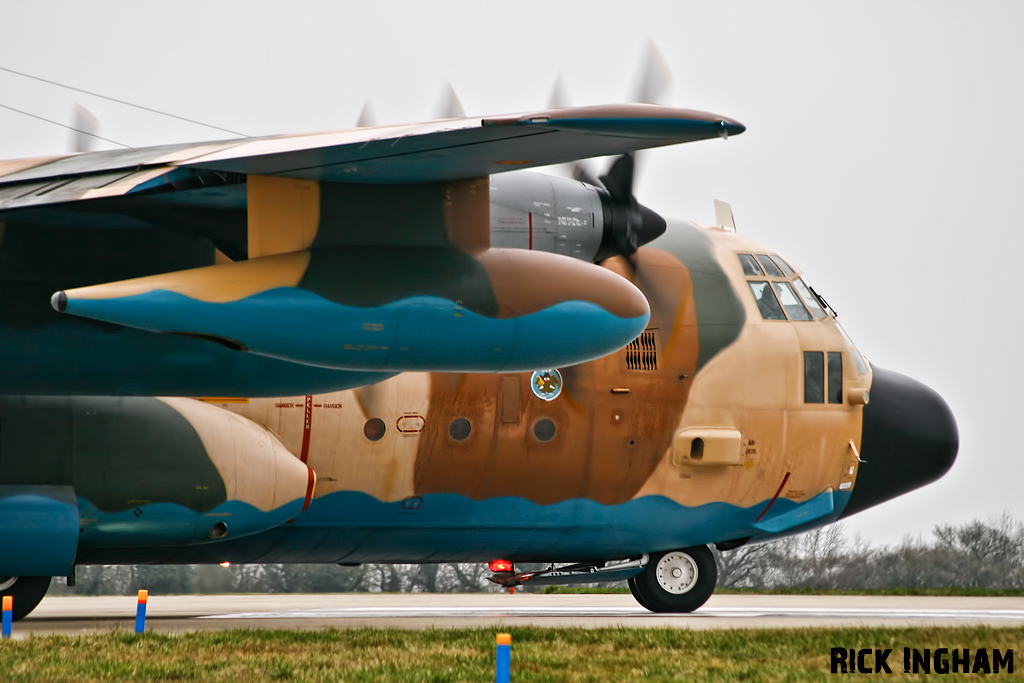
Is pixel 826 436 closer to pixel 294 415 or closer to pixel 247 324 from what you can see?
pixel 294 415

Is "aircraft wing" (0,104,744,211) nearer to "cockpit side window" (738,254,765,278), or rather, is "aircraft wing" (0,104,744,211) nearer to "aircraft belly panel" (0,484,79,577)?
"aircraft belly panel" (0,484,79,577)

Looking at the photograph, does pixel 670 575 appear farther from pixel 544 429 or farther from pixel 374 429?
pixel 374 429

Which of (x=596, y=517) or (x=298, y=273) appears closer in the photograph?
(x=298, y=273)

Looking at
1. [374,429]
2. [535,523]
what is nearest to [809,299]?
[535,523]

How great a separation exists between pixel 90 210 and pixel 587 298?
4.15m

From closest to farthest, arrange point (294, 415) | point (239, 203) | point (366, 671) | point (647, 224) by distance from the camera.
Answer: point (239, 203) → point (366, 671) → point (647, 224) → point (294, 415)

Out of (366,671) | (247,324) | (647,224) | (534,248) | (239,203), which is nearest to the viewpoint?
(247,324)

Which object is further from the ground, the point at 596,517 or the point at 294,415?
the point at 294,415

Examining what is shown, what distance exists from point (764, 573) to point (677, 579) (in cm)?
2089

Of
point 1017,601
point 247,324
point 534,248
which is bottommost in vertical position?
point 1017,601

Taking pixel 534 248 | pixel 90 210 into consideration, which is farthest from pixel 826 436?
pixel 90 210

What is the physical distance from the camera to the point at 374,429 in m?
13.6

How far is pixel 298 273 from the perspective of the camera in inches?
305

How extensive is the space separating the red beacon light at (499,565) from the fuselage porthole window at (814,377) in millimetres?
4979
